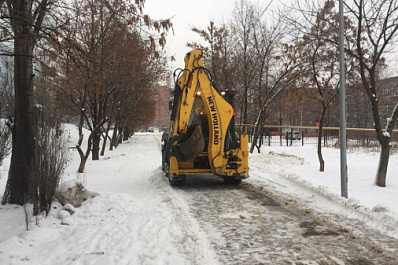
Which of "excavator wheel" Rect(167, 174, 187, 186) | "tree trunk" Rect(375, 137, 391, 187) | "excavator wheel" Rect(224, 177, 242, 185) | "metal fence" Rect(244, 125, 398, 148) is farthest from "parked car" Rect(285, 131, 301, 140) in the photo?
"excavator wheel" Rect(167, 174, 187, 186)

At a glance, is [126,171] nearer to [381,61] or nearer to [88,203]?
[88,203]

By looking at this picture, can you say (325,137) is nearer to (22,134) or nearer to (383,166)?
(383,166)

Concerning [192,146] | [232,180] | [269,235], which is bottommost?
[269,235]

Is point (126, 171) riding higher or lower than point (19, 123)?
lower

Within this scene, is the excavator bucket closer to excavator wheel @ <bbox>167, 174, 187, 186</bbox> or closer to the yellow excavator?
the yellow excavator

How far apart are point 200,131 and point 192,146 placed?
1.46 feet

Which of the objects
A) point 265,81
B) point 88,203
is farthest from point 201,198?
point 265,81

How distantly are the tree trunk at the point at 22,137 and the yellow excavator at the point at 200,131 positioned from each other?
3390 millimetres

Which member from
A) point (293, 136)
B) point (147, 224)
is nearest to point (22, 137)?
point (147, 224)

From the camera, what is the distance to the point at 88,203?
6.74 metres

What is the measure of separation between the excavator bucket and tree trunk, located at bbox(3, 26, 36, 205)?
138 inches

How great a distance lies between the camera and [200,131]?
8.82 m

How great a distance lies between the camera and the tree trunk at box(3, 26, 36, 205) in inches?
272

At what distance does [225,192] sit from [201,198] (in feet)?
3.01
